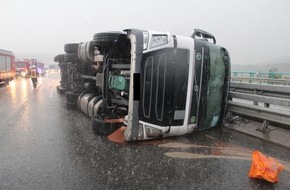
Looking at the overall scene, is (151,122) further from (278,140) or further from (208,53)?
(278,140)

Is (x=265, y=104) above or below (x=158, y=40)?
below

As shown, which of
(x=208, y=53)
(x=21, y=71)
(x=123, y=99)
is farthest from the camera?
(x=21, y=71)

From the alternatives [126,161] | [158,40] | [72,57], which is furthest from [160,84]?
[72,57]

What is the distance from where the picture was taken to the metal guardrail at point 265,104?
542cm

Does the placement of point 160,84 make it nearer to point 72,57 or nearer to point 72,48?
point 72,57

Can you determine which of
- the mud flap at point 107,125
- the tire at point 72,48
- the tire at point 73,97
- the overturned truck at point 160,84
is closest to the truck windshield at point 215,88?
the overturned truck at point 160,84

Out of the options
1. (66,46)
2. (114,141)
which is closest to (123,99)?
(114,141)

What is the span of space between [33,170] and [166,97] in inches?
102

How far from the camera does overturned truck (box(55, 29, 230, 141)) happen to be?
5098 millimetres

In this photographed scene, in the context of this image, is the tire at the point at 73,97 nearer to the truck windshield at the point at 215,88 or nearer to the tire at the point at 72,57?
the tire at the point at 72,57

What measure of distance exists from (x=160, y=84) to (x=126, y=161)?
162 cm

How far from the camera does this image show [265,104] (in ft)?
20.1

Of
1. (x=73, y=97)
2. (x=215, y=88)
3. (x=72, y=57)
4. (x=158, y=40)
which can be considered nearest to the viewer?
(x=158, y=40)

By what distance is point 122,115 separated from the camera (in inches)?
254
